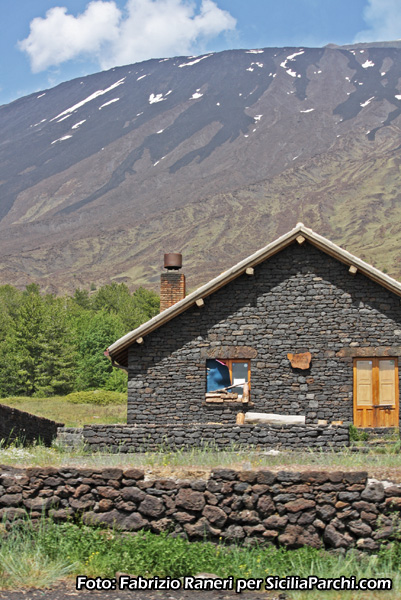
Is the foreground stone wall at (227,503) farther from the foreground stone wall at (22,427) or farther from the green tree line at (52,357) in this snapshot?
the green tree line at (52,357)

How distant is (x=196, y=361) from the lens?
21969 millimetres

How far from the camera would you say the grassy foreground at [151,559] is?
8.77 m

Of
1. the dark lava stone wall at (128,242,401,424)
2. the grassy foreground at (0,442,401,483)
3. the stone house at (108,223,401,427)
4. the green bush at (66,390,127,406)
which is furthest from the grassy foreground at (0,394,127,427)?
the grassy foreground at (0,442,401,483)

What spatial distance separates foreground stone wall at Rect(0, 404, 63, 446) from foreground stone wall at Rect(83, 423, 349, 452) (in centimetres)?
274

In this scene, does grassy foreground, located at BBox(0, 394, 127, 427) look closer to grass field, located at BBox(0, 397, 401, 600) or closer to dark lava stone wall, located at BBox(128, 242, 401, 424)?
dark lava stone wall, located at BBox(128, 242, 401, 424)

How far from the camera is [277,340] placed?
71.5 feet

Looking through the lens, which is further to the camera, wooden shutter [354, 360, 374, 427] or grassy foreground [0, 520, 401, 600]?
wooden shutter [354, 360, 374, 427]

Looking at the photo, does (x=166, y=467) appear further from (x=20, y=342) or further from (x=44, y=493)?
(x=20, y=342)

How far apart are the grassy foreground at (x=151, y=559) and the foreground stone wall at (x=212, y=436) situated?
8.18 m

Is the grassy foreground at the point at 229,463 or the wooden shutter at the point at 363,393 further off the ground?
the wooden shutter at the point at 363,393

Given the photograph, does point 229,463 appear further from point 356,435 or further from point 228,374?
point 228,374

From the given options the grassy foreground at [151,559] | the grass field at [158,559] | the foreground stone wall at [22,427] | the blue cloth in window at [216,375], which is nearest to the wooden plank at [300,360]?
the blue cloth in window at [216,375]

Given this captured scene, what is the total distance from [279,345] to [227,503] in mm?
12266

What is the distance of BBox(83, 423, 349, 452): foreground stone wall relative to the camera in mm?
17844
